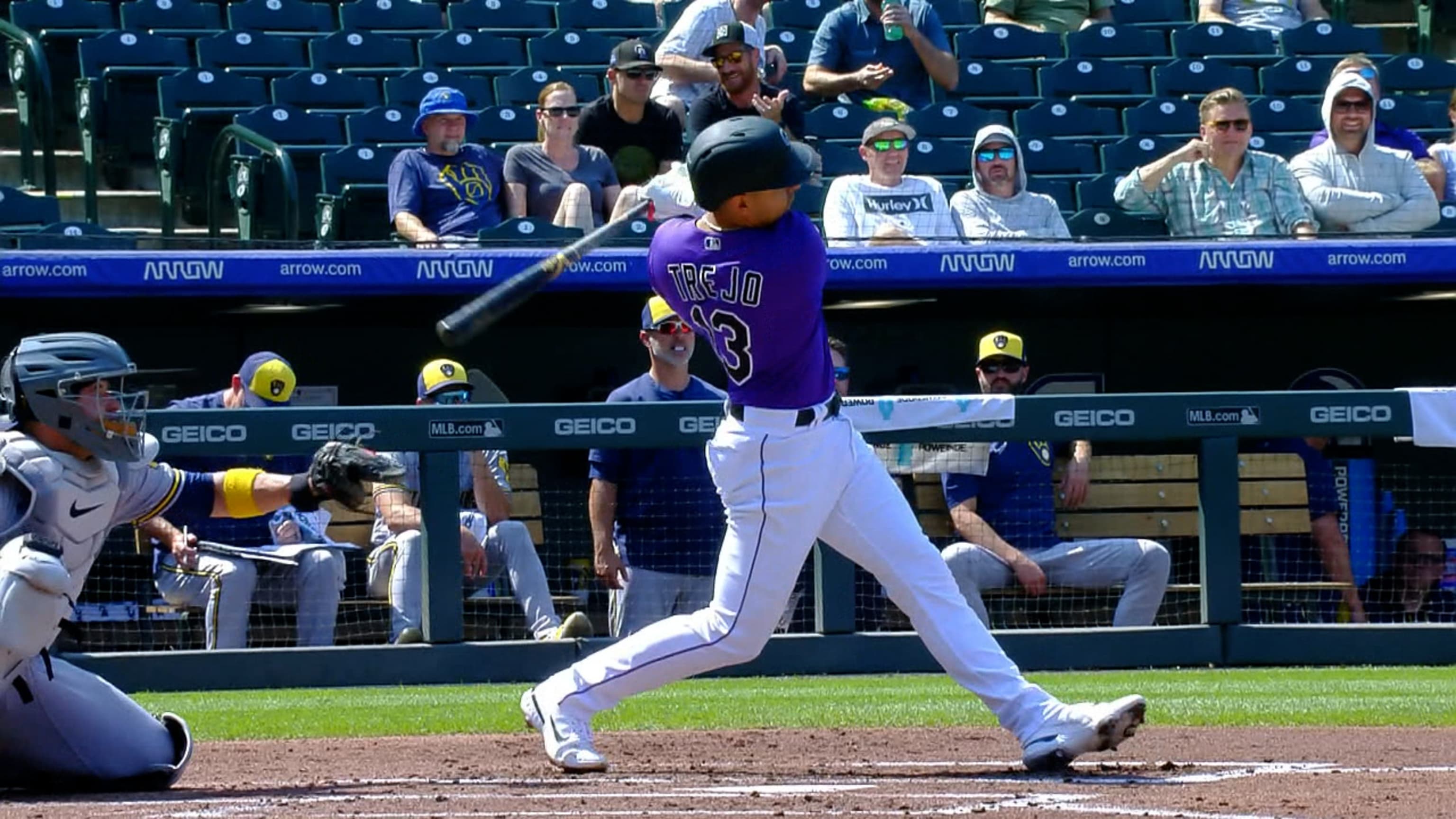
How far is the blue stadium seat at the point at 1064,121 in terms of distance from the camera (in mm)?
11289

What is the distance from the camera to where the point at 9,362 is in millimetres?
4590

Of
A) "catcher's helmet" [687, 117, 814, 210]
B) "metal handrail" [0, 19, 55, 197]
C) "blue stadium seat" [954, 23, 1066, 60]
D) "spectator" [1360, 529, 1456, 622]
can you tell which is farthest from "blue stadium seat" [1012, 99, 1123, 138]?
"catcher's helmet" [687, 117, 814, 210]

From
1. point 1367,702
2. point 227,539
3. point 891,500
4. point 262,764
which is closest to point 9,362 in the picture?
point 262,764

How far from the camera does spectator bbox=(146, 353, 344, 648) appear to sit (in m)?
7.51

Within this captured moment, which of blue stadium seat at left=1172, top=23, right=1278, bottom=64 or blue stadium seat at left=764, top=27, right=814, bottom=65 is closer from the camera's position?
blue stadium seat at left=764, top=27, right=814, bottom=65

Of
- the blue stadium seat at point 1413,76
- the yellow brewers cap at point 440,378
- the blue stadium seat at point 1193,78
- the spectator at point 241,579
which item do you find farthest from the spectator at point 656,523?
the blue stadium seat at point 1413,76

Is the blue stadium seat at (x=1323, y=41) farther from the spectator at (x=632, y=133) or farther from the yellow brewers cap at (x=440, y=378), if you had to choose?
the yellow brewers cap at (x=440, y=378)

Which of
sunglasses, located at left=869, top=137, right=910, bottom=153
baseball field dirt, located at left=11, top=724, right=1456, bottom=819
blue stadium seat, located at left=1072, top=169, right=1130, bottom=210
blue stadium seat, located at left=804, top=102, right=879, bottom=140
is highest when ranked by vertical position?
blue stadium seat, located at left=804, top=102, right=879, bottom=140

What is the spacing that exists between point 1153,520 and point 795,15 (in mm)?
5093

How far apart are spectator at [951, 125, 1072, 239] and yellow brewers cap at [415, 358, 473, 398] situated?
2.55 metres

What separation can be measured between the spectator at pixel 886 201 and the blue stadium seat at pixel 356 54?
3.15m

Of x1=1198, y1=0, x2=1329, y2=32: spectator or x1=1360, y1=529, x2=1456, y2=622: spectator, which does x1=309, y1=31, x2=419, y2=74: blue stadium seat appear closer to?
x1=1198, y1=0, x2=1329, y2=32: spectator

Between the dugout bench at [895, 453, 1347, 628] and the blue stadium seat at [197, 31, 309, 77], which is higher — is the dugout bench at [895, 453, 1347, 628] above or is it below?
below

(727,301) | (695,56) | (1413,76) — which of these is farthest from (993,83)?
(727,301)
